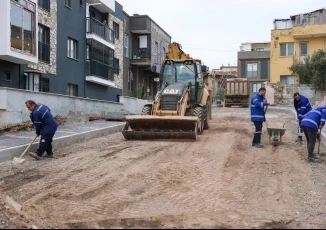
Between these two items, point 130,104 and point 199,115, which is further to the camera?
point 130,104

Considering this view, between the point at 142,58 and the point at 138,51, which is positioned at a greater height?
the point at 138,51

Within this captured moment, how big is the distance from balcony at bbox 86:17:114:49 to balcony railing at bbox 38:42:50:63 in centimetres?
519

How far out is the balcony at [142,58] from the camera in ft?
124

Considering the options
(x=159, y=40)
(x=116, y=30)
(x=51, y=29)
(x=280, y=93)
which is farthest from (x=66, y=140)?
(x=280, y=93)

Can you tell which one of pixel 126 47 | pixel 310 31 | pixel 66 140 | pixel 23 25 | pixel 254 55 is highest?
pixel 310 31

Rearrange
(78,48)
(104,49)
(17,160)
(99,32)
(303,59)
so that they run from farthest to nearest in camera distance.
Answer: (303,59) < (104,49) < (99,32) < (78,48) < (17,160)

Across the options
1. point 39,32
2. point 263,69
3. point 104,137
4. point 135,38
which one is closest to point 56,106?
point 104,137

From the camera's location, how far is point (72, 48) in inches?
1089

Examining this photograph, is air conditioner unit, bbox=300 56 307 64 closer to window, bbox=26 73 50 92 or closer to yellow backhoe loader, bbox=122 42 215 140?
yellow backhoe loader, bbox=122 42 215 140

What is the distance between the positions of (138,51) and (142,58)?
1.16 meters

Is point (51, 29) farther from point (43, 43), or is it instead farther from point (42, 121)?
point (42, 121)

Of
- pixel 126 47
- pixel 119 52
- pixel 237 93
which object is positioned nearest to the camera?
pixel 119 52

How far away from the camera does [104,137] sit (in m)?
16.6

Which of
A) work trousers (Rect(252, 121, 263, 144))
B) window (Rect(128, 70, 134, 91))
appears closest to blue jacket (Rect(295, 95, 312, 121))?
work trousers (Rect(252, 121, 263, 144))
